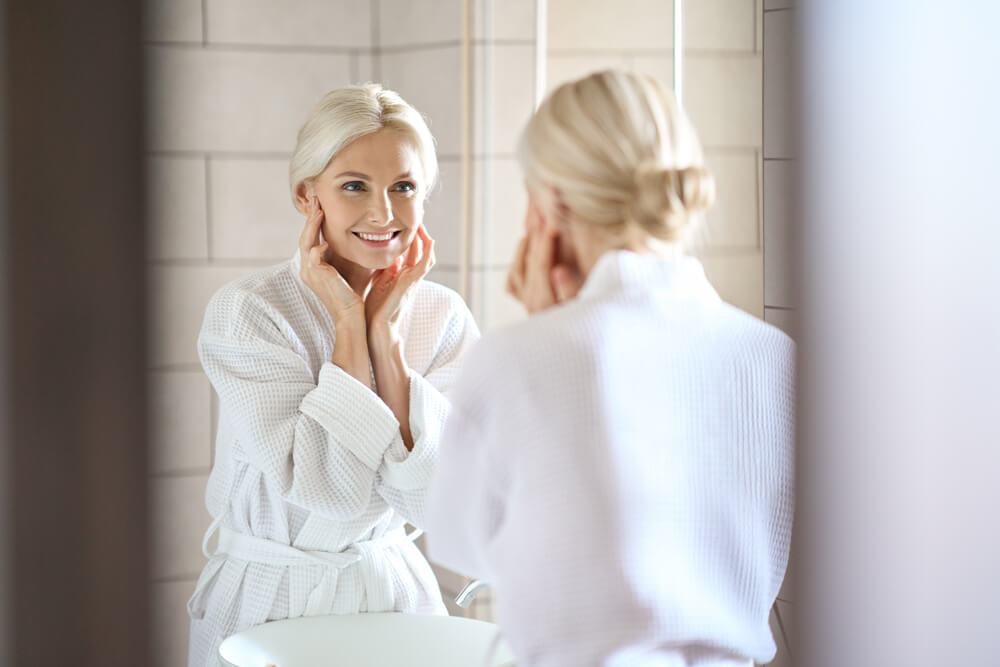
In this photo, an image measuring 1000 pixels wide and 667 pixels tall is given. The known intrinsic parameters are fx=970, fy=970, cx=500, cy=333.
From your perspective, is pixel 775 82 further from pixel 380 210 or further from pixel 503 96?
pixel 503 96

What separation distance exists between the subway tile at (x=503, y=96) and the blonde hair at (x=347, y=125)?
0.53 metres

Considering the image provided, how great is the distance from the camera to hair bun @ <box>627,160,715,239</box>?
30.5 inches

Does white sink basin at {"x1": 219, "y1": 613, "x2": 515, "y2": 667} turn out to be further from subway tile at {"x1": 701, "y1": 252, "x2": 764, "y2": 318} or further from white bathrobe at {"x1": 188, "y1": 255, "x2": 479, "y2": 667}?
subway tile at {"x1": 701, "y1": 252, "x2": 764, "y2": 318}

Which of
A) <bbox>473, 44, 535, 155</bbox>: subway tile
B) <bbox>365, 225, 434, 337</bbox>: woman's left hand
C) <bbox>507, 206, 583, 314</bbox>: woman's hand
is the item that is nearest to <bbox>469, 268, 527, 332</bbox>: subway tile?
<bbox>473, 44, 535, 155</bbox>: subway tile

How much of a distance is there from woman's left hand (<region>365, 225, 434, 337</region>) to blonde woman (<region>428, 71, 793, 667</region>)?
50 centimetres

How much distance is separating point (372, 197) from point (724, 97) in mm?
481

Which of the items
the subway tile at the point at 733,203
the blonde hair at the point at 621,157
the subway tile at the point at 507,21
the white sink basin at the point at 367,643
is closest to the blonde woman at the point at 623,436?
the blonde hair at the point at 621,157

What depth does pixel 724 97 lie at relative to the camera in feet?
4.12

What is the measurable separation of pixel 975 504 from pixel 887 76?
1.07 ft

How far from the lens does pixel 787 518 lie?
0.83 m

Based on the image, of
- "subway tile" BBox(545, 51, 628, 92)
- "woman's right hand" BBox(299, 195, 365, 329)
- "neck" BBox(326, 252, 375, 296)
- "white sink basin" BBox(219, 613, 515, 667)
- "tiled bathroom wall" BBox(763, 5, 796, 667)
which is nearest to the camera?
"tiled bathroom wall" BBox(763, 5, 796, 667)

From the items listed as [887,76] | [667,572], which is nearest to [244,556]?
[667,572]

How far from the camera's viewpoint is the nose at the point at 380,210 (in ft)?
4.26

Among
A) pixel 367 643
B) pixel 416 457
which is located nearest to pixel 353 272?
pixel 416 457
